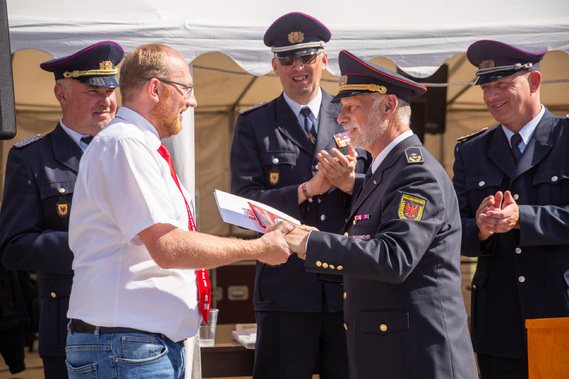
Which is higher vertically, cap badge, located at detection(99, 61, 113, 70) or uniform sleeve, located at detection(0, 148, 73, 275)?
cap badge, located at detection(99, 61, 113, 70)


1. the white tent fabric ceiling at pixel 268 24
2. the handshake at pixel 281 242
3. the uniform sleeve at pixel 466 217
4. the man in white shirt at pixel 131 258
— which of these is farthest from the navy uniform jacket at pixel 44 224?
the uniform sleeve at pixel 466 217

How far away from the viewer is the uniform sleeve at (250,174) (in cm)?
334

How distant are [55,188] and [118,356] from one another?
141 cm

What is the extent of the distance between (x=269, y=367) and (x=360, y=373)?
84cm

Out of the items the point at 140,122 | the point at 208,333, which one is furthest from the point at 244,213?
the point at 208,333

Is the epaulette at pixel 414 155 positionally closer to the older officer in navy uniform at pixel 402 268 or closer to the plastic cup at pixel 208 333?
the older officer in navy uniform at pixel 402 268

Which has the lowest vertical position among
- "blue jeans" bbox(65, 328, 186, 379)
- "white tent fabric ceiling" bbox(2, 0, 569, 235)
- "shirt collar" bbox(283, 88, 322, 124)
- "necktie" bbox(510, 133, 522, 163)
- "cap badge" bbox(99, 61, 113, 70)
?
"blue jeans" bbox(65, 328, 186, 379)

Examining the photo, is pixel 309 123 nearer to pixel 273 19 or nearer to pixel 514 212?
pixel 273 19

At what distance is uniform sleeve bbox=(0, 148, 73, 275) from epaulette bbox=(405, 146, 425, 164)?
1682 millimetres

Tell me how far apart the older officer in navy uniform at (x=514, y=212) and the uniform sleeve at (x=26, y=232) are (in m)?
2.04

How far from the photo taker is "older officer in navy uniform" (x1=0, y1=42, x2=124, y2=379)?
10.4ft

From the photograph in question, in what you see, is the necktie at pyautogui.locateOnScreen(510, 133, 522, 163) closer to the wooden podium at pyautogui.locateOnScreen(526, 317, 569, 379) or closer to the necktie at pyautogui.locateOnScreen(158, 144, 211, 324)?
the wooden podium at pyautogui.locateOnScreen(526, 317, 569, 379)

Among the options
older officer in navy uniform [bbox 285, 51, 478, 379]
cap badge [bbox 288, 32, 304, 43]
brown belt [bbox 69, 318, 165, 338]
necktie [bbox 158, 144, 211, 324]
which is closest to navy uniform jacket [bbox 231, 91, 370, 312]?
cap badge [bbox 288, 32, 304, 43]

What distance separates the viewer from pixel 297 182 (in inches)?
137
